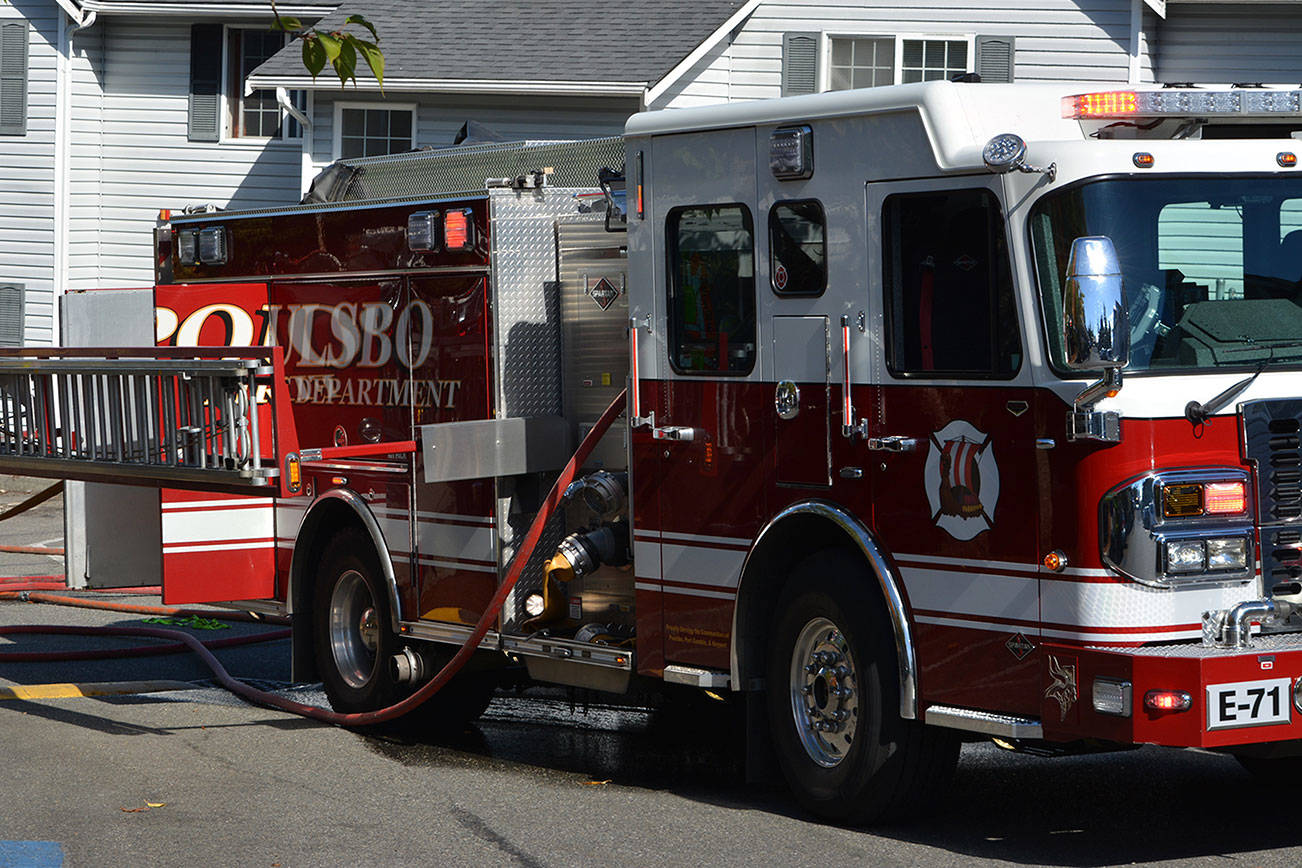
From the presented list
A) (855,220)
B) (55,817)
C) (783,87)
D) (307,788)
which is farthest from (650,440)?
(783,87)

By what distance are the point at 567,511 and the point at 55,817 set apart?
262 centimetres

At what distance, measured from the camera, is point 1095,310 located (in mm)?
5887

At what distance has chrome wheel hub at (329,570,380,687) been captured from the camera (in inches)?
390

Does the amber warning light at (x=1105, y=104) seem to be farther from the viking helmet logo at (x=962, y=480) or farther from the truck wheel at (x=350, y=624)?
the truck wheel at (x=350, y=624)

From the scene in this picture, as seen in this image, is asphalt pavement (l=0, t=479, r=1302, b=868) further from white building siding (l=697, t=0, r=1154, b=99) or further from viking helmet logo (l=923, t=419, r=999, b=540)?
white building siding (l=697, t=0, r=1154, b=99)

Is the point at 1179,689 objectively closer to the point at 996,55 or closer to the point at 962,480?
the point at 962,480

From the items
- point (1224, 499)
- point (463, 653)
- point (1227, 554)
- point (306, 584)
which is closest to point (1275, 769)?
point (1227, 554)

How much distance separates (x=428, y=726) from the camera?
9.71 meters

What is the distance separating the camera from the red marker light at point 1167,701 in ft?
19.8

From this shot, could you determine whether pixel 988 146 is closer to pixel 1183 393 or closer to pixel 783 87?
pixel 1183 393

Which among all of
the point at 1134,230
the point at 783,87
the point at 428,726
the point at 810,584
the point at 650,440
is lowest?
the point at 428,726

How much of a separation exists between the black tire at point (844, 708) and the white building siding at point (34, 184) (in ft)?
65.3

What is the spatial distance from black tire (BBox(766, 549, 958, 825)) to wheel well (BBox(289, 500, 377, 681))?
356 centimetres

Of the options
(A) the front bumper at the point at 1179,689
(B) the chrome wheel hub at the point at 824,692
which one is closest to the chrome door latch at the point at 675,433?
(B) the chrome wheel hub at the point at 824,692
